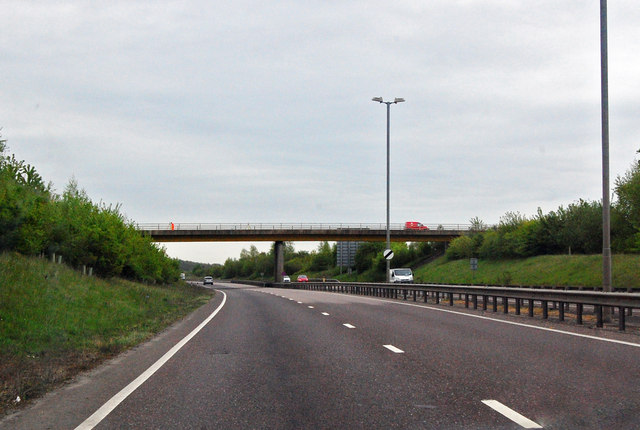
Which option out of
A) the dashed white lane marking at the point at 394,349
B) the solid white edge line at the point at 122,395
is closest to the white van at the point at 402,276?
the dashed white lane marking at the point at 394,349

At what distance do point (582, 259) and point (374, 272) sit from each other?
57.0 metres

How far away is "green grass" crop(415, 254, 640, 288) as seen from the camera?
55591mm

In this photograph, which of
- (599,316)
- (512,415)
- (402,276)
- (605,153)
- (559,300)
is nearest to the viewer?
(512,415)

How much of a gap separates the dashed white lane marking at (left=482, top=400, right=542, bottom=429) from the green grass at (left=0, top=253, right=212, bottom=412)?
5.19 meters

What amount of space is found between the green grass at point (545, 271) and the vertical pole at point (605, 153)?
3120 cm

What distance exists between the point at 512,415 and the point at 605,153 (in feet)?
50.8

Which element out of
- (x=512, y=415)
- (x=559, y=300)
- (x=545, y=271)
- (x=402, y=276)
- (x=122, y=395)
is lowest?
(x=402, y=276)

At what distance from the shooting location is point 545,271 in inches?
2724

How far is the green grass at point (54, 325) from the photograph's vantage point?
9.93m

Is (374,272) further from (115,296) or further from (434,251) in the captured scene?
(115,296)

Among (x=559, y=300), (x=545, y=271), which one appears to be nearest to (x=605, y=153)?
(x=559, y=300)

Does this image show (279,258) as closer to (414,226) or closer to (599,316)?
(414,226)

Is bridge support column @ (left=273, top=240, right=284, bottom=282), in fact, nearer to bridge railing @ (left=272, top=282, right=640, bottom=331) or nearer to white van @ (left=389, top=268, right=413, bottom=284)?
white van @ (left=389, top=268, right=413, bottom=284)

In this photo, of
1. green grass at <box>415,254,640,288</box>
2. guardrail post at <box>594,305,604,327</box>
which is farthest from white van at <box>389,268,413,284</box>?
guardrail post at <box>594,305,604,327</box>
